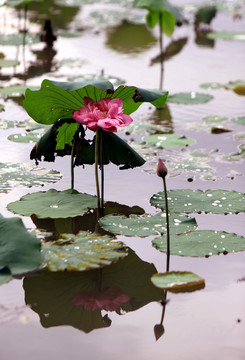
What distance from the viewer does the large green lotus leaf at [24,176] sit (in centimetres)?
286

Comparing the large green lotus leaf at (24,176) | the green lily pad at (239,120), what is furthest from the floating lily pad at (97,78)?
the large green lotus leaf at (24,176)

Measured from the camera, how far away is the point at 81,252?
2176 millimetres

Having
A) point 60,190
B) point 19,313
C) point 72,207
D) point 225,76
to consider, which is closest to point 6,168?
point 60,190

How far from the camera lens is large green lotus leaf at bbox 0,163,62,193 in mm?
2855

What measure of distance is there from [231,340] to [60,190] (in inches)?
49.4

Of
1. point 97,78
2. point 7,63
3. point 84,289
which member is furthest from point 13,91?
point 84,289

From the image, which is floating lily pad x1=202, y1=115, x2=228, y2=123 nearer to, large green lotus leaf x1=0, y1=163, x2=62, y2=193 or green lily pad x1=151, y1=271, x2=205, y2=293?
large green lotus leaf x1=0, y1=163, x2=62, y2=193

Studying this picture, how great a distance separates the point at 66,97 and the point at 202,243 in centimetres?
78

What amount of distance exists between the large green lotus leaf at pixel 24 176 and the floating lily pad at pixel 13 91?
130cm

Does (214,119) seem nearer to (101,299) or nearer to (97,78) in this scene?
(97,78)

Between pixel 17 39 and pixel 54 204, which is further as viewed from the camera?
pixel 17 39

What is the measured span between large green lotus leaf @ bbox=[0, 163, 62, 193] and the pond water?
0.03 meters

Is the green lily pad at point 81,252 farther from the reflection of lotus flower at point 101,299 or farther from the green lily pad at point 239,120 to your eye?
the green lily pad at point 239,120

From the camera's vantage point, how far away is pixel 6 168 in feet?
9.95
